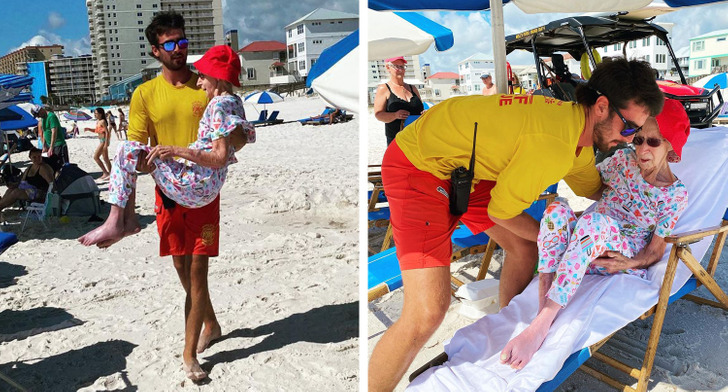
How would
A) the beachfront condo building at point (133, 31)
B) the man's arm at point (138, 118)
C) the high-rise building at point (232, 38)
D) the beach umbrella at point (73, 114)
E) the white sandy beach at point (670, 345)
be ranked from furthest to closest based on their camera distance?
the beach umbrella at point (73, 114)
the high-rise building at point (232, 38)
the beachfront condo building at point (133, 31)
the man's arm at point (138, 118)
the white sandy beach at point (670, 345)

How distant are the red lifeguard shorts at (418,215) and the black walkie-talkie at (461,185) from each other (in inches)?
1.2

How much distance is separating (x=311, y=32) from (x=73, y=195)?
291 cm

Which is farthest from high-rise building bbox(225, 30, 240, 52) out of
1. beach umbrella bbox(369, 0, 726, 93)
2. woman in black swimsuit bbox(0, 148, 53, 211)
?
woman in black swimsuit bbox(0, 148, 53, 211)

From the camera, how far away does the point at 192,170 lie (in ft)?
7.16

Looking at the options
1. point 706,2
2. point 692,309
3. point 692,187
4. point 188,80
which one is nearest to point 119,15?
point 188,80

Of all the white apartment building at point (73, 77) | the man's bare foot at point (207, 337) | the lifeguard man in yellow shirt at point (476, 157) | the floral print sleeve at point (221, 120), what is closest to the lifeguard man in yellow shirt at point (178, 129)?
the floral print sleeve at point (221, 120)

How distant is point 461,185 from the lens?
159cm

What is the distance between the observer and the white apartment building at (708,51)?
44.5 meters

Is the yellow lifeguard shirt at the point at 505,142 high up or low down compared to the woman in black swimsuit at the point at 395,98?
down

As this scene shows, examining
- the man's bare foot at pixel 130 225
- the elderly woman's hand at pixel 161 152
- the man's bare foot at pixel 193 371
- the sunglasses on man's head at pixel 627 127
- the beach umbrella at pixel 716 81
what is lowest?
the man's bare foot at pixel 193 371

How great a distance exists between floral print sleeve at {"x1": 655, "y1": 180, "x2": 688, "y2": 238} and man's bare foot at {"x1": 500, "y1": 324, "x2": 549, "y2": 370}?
27.3 inches

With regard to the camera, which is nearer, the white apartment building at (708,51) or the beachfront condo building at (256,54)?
the beachfront condo building at (256,54)

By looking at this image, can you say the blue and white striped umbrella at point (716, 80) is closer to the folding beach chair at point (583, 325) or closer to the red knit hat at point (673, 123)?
the folding beach chair at point (583, 325)

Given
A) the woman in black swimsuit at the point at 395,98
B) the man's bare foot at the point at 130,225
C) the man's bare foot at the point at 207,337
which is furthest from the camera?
the woman in black swimsuit at the point at 395,98
